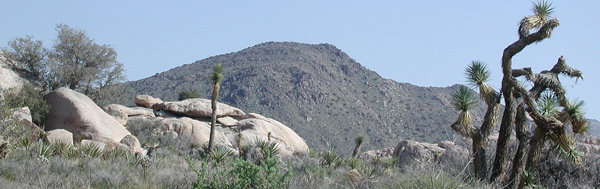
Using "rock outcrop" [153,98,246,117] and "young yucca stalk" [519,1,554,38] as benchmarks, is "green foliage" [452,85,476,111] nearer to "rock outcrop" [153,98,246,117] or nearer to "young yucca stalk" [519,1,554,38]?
"young yucca stalk" [519,1,554,38]

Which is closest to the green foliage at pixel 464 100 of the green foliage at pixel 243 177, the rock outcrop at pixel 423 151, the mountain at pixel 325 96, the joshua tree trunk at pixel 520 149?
the joshua tree trunk at pixel 520 149

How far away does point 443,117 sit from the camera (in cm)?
6706

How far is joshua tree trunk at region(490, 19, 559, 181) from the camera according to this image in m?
15.8

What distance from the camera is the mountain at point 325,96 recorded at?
60925 mm

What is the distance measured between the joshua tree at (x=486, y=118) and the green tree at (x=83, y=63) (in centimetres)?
2554

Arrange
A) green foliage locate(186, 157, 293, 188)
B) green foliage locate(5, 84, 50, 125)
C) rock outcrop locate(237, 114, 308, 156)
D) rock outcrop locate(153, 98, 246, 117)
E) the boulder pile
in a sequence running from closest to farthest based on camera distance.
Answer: green foliage locate(186, 157, 293, 188)
the boulder pile
green foliage locate(5, 84, 50, 125)
rock outcrop locate(237, 114, 308, 156)
rock outcrop locate(153, 98, 246, 117)

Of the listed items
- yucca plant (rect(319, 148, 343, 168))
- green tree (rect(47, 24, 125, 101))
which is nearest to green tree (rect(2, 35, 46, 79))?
green tree (rect(47, 24, 125, 101))

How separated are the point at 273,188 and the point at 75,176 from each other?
3886 mm

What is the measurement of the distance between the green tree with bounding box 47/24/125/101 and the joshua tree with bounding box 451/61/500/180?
83.8ft

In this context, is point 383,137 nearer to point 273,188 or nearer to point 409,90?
point 409,90

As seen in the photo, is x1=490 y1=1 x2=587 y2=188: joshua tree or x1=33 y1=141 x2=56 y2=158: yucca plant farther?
x1=490 y1=1 x2=587 y2=188: joshua tree

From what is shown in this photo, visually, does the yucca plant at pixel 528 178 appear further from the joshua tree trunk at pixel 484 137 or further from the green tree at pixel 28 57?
the green tree at pixel 28 57

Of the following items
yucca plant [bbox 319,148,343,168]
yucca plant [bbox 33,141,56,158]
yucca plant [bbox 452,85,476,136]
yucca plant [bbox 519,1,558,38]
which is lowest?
yucca plant [bbox 319,148,343,168]

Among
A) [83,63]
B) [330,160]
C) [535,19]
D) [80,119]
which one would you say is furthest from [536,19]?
[83,63]
